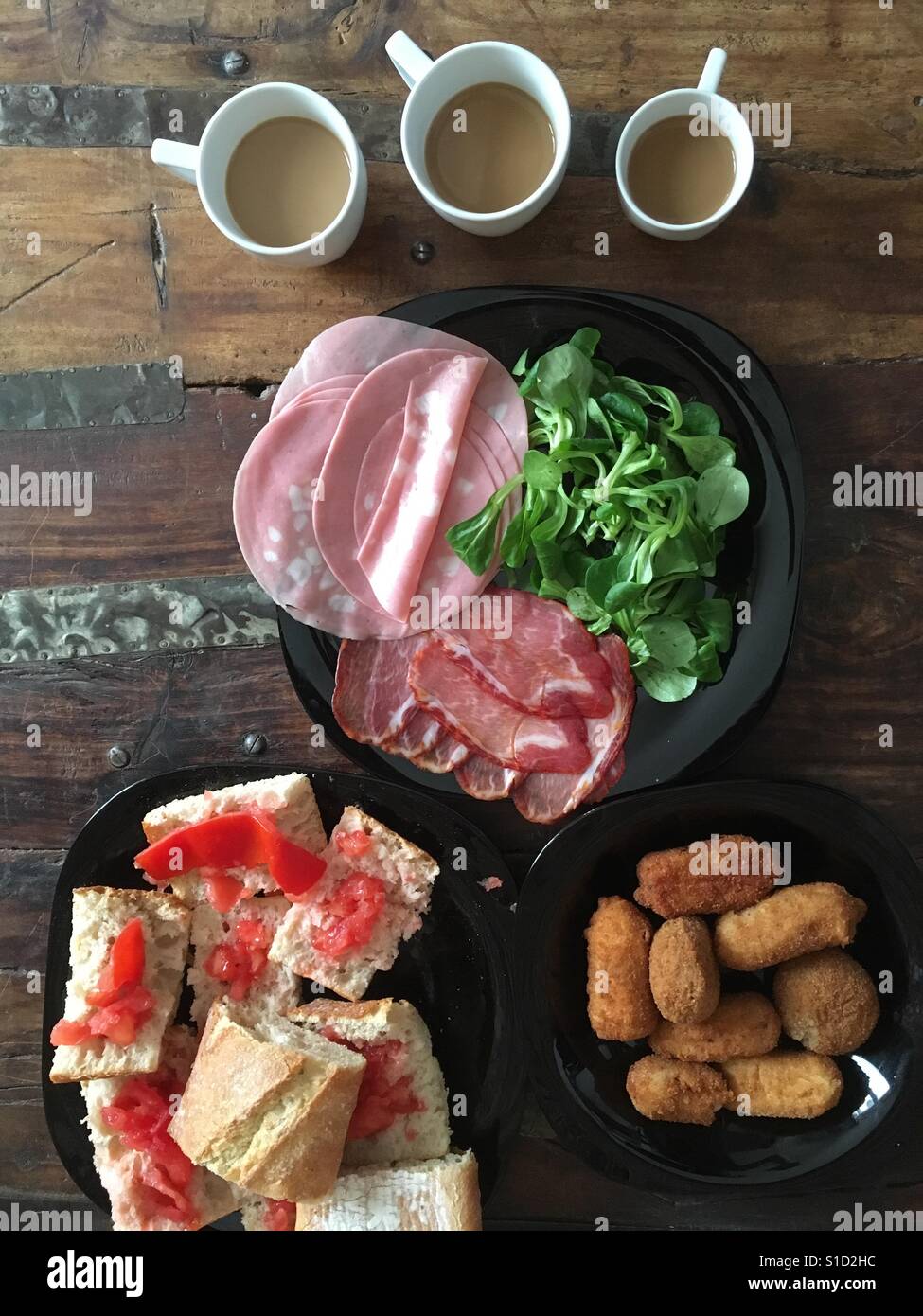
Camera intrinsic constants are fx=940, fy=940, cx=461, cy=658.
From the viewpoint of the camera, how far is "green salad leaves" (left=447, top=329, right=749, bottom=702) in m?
1.59

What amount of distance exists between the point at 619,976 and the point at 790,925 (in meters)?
0.32

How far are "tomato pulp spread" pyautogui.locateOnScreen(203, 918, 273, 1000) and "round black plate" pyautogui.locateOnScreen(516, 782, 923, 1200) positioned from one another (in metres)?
0.50

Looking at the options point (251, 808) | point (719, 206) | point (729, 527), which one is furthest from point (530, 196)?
point (251, 808)

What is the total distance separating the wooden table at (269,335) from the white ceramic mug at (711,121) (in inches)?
6.6

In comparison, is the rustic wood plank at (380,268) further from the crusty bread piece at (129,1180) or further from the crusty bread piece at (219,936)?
the crusty bread piece at (129,1180)

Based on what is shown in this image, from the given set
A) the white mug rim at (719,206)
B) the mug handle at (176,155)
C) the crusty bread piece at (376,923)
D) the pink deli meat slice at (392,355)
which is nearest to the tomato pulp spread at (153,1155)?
the crusty bread piece at (376,923)

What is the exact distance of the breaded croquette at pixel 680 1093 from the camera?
1686 mm

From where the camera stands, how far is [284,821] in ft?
5.77

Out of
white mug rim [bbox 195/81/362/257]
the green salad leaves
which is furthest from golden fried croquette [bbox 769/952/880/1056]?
white mug rim [bbox 195/81/362/257]

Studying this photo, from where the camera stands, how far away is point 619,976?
5.58 feet

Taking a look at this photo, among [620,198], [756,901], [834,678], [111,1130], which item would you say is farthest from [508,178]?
[111,1130]
